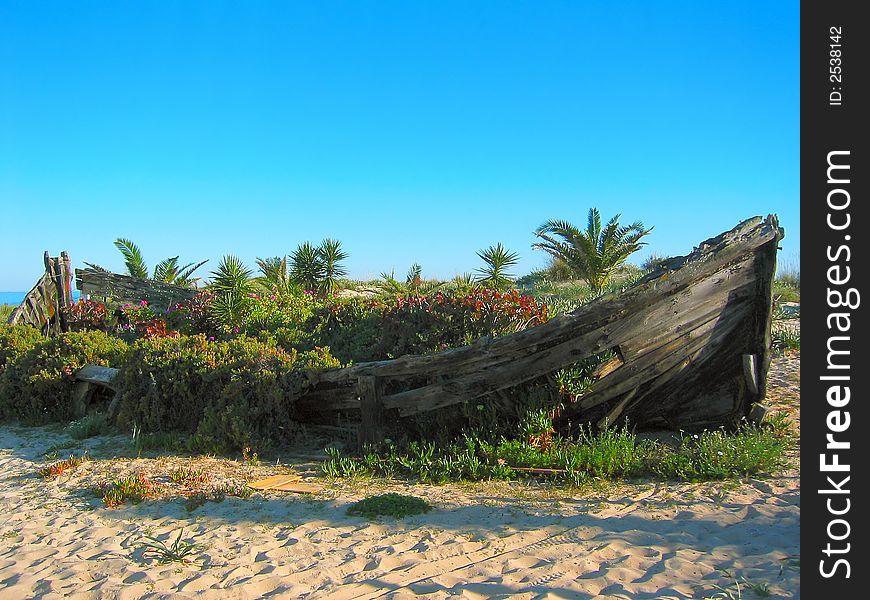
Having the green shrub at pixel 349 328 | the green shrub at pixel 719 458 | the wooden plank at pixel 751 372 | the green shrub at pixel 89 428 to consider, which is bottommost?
the green shrub at pixel 89 428

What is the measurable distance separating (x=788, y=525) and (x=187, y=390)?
6.32m

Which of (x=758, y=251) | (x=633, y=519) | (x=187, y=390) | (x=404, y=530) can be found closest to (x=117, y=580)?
(x=404, y=530)

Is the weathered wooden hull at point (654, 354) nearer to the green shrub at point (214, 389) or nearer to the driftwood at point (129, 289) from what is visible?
the green shrub at point (214, 389)

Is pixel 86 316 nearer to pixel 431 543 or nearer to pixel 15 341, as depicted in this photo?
pixel 15 341

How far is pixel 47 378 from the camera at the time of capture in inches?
373

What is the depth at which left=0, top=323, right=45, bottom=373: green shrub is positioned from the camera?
10.5 m

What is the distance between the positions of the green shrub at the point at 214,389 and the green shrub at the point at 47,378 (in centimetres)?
155

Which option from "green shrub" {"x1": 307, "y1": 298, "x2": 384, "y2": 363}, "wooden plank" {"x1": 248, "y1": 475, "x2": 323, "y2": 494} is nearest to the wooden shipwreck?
"wooden plank" {"x1": 248, "y1": 475, "x2": 323, "y2": 494}

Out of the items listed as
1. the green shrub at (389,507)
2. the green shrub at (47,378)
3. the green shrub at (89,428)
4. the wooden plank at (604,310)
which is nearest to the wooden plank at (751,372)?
the wooden plank at (604,310)

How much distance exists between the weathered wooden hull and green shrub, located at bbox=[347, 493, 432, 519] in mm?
1612

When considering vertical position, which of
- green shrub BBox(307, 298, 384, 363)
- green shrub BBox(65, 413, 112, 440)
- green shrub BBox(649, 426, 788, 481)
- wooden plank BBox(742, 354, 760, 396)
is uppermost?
green shrub BBox(307, 298, 384, 363)

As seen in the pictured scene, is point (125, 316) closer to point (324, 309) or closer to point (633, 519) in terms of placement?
point (324, 309)

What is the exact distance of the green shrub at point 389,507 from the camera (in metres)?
5.10

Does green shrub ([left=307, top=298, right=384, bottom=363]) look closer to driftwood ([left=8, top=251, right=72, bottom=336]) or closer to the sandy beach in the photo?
the sandy beach
